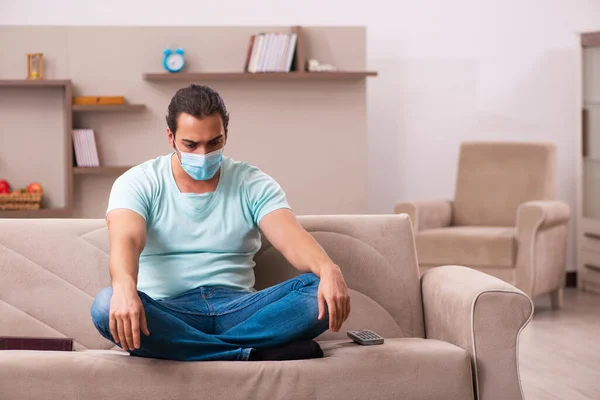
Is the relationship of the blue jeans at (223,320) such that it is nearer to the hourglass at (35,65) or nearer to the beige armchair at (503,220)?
the beige armchair at (503,220)

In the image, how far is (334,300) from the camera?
2.01 meters

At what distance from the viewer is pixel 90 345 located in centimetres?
238

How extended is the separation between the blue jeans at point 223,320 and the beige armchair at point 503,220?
2839 millimetres

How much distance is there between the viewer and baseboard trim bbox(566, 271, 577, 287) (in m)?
5.98

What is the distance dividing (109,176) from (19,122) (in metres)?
0.63

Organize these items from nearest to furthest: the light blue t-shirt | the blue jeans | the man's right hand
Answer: the man's right hand, the blue jeans, the light blue t-shirt

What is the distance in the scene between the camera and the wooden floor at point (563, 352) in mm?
3227

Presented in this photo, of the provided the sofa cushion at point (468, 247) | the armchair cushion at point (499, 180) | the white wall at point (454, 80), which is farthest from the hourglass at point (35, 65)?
the armchair cushion at point (499, 180)

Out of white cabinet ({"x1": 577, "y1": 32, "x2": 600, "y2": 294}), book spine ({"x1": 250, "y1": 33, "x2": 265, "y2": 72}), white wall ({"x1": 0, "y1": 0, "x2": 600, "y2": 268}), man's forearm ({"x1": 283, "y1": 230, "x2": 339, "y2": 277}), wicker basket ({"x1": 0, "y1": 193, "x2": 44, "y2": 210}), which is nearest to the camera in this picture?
man's forearm ({"x1": 283, "y1": 230, "x2": 339, "y2": 277})

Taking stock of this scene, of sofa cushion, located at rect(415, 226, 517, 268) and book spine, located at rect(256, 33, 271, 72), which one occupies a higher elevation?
book spine, located at rect(256, 33, 271, 72)

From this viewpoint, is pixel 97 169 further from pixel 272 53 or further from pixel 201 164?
pixel 201 164

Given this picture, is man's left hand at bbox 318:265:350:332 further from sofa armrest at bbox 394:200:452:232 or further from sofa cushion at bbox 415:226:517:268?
sofa armrest at bbox 394:200:452:232

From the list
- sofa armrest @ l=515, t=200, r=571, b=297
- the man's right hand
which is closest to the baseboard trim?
sofa armrest @ l=515, t=200, r=571, b=297

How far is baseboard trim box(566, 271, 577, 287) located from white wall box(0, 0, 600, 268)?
0.39ft
